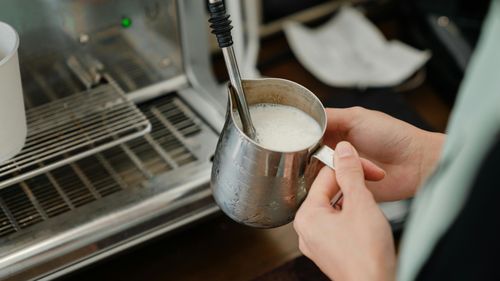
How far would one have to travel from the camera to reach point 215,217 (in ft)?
2.32

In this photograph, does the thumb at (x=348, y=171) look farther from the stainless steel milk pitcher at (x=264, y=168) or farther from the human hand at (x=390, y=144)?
the human hand at (x=390, y=144)

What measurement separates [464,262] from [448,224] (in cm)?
2

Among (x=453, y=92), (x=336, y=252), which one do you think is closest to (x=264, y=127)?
(x=336, y=252)

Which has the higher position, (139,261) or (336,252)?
(336,252)

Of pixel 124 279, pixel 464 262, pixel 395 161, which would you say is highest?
pixel 464 262

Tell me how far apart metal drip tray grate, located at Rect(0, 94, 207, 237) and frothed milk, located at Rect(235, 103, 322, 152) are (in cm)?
18

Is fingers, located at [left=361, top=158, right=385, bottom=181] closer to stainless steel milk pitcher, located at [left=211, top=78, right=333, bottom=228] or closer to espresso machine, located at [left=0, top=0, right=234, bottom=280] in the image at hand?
stainless steel milk pitcher, located at [left=211, top=78, right=333, bottom=228]

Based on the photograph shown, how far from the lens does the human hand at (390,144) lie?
63 centimetres

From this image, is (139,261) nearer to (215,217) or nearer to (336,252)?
(215,217)

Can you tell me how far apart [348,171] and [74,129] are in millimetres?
339

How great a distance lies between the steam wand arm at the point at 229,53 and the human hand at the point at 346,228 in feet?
0.24

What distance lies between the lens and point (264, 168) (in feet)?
1.62

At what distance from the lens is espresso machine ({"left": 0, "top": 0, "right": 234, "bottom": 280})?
2.09 feet

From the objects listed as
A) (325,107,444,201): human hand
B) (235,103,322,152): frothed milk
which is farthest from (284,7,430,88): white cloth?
(235,103,322,152): frothed milk
